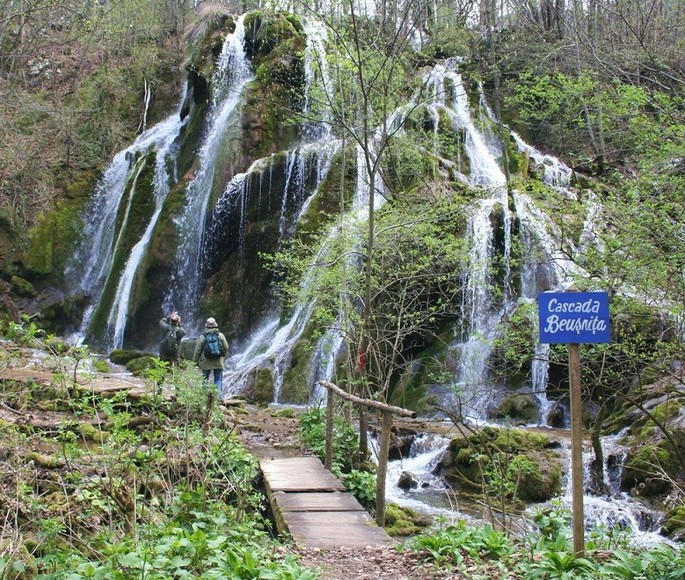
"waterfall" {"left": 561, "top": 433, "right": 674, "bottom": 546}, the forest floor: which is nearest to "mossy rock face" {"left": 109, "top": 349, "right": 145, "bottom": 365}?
"waterfall" {"left": 561, "top": 433, "right": 674, "bottom": 546}

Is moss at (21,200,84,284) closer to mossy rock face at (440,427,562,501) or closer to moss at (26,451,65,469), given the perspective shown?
mossy rock face at (440,427,562,501)

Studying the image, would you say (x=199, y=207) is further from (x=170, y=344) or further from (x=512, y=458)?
(x=512, y=458)

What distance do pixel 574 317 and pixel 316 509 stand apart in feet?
10.6

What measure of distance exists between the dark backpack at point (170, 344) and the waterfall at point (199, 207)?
8734 millimetres

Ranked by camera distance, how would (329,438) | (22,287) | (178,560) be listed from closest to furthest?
(178,560), (329,438), (22,287)

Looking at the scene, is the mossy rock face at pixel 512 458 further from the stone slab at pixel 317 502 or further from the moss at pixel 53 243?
the moss at pixel 53 243

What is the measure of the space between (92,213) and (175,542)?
69.2 feet

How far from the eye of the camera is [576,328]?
13.5 ft

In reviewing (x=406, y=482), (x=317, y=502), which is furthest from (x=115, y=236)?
(x=317, y=502)

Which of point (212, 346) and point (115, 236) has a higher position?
point (115, 236)

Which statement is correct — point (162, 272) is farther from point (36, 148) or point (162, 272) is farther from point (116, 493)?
point (116, 493)

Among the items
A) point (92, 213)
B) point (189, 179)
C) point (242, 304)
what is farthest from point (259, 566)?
point (92, 213)

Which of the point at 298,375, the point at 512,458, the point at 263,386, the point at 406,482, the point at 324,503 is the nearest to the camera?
the point at 324,503

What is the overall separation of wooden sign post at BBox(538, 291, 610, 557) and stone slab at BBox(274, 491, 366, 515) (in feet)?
8.52
